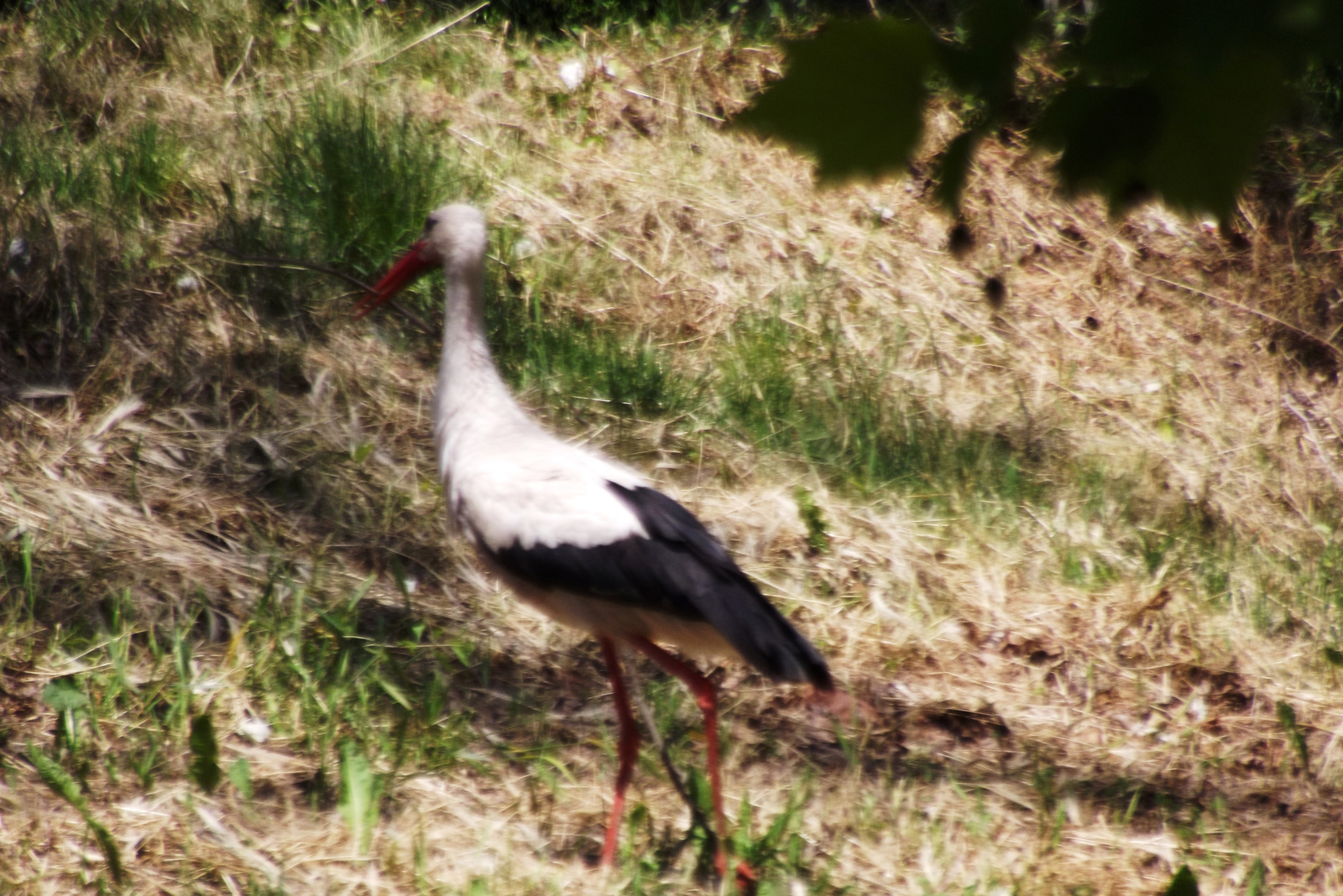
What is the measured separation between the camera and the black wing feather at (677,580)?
2789mm

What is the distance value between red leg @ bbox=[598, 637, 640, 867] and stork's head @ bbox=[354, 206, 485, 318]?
3.96 ft

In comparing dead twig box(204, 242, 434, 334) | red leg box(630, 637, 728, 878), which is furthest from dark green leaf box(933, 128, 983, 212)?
dead twig box(204, 242, 434, 334)

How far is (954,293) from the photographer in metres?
6.11

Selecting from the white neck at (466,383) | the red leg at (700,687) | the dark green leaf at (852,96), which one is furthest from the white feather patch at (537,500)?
the dark green leaf at (852,96)

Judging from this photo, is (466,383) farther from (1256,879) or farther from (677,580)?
(1256,879)

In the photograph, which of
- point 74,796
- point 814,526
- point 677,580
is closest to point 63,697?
point 74,796

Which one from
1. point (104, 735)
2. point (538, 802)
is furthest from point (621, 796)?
point (104, 735)

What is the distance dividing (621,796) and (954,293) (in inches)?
147

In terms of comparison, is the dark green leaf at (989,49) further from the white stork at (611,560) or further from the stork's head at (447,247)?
the stork's head at (447,247)

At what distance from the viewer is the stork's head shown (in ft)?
12.0

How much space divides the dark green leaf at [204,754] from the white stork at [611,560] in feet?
2.50

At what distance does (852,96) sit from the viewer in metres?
1.11

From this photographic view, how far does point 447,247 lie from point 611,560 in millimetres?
1224

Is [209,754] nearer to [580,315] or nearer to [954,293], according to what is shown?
[580,315]
